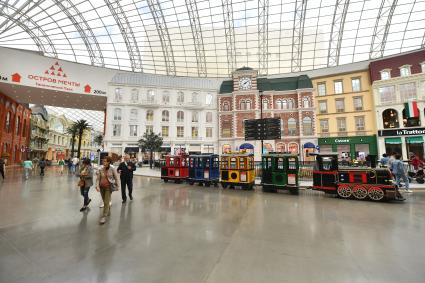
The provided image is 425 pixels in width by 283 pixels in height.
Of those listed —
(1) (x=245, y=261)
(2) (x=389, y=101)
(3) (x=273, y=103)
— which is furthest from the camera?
(3) (x=273, y=103)

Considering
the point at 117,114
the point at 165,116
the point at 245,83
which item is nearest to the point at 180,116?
the point at 165,116

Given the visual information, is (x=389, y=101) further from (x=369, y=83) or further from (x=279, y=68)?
(x=279, y=68)

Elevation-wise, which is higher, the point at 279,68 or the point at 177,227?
the point at 279,68

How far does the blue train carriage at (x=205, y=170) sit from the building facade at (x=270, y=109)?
2069cm

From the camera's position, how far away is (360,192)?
994 cm

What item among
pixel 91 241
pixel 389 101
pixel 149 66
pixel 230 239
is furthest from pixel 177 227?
pixel 149 66

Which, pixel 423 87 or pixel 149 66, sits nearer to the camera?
pixel 423 87

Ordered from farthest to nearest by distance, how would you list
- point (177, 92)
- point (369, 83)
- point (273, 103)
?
1. point (177, 92)
2. point (273, 103)
3. point (369, 83)

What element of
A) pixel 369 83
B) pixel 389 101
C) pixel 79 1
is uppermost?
pixel 79 1

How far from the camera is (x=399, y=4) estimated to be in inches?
1078

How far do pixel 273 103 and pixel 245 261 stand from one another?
35.5m

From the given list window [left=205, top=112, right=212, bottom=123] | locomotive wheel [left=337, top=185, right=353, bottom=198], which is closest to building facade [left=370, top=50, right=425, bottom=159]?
locomotive wheel [left=337, top=185, right=353, bottom=198]

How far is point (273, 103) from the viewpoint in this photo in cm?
3647

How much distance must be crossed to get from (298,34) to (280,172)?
1171 inches
